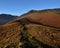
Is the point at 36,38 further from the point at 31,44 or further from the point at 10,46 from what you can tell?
the point at 10,46

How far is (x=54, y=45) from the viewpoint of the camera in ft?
35.7

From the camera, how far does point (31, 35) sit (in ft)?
39.9

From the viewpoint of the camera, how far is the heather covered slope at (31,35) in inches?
434

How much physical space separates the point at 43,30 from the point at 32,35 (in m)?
1.04

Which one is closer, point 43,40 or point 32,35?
point 43,40

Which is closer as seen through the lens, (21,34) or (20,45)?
(20,45)

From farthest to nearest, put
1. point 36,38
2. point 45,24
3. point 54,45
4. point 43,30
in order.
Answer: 1. point 45,24
2. point 43,30
3. point 36,38
4. point 54,45

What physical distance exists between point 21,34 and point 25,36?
428 millimetres

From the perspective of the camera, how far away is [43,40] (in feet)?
37.3

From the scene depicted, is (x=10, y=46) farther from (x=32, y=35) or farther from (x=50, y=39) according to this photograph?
(x=50, y=39)


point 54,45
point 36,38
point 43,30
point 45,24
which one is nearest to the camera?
point 54,45

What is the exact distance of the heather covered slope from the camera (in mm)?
11031

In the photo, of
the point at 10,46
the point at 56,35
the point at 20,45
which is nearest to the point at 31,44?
the point at 20,45

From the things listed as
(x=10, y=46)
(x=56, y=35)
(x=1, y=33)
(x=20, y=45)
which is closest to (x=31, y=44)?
(x=20, y=45)
